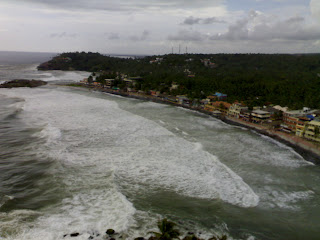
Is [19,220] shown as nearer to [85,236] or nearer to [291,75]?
[85,236]

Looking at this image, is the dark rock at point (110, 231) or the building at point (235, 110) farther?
the building at point (235, 110)

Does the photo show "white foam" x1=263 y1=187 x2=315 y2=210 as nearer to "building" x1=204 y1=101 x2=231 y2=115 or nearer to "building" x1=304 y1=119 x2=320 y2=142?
"building" x1=304 y1=119 x2=320 y2=142

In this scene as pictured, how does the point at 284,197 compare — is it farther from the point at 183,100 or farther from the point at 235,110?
the point at 183,100

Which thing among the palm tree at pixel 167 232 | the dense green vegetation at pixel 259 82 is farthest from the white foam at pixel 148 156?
the dense green vegetation at pixel 259 82

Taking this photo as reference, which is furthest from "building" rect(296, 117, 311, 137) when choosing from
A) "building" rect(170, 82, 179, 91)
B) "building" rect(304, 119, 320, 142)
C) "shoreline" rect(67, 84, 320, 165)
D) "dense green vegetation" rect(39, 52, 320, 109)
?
"building" rect(170, 82, 179, 91)

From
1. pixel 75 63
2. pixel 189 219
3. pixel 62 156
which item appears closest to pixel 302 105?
pixel 189 219

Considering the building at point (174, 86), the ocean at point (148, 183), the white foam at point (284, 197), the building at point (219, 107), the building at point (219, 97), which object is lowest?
the white foam at point (284, 197)

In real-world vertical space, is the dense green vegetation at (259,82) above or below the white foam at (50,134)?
above

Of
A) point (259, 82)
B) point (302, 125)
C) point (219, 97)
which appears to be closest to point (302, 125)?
point (302, 125)

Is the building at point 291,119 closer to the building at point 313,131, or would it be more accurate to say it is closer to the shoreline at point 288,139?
the shoreline at point 288,139
